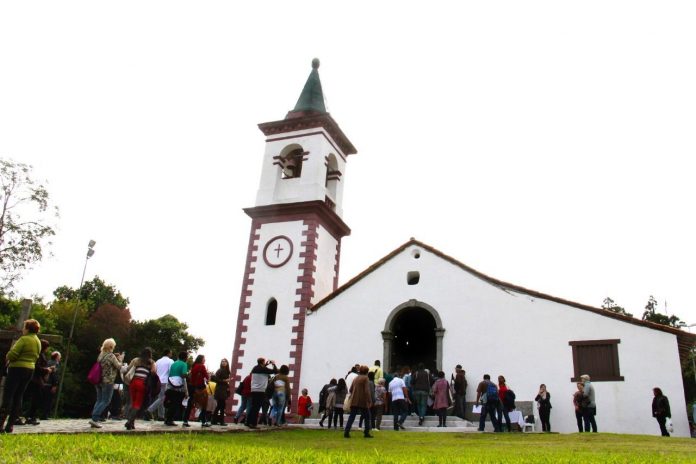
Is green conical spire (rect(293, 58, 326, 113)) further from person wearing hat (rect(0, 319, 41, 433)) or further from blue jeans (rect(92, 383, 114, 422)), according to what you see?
A: person wearing hat (rect(0, 319, 41, 433))

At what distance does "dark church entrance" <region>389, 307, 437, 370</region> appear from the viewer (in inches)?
977

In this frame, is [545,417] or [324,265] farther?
[324,265]

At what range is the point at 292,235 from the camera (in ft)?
82.3

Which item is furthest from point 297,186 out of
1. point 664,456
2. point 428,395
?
point 664,456

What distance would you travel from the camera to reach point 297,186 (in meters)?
26.4

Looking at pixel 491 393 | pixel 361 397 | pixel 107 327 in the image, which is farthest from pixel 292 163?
pixel 107 327

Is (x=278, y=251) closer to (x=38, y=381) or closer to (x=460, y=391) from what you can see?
(x=460, y=391)

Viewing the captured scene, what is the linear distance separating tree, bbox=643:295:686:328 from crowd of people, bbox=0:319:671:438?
127 ft

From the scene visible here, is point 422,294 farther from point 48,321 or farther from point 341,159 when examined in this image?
point 48,321

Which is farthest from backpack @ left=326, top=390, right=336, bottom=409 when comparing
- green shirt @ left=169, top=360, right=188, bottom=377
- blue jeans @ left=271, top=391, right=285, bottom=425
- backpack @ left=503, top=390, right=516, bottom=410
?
green shirt @ left=169, top=360, right=188, bottom=377

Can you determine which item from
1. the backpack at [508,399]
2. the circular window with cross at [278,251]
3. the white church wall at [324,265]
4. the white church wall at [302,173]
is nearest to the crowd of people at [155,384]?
the backpack at [508,399]

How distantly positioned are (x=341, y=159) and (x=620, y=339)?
1552cm

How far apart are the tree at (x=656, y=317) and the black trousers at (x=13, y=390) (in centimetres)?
5081

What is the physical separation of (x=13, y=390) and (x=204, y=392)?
516 centimetres
